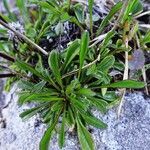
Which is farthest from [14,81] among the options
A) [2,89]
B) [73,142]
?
[73,142]

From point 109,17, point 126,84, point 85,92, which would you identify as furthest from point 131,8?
point 85,92

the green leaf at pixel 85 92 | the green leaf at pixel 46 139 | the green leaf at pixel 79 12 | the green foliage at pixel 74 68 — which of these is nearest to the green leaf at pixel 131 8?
the green foliage at pixel 74 68

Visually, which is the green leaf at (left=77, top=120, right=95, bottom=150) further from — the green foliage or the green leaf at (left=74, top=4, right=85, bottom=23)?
the green leaf at (left=74, top=4, right=85, bottom=23)

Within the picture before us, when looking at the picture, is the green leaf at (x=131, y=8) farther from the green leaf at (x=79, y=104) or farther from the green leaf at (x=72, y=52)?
Answer: the green leaf at (x=79, y=104)

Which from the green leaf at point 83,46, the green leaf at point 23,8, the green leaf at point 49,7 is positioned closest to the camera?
the green leaf at point 83,46

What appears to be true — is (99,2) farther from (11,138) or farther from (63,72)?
(11,138)

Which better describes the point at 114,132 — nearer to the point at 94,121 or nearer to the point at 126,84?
the point at 94,121
